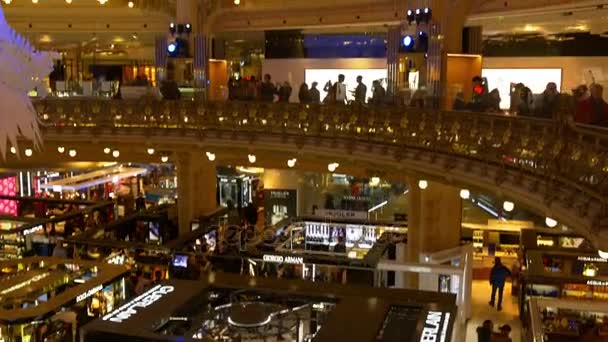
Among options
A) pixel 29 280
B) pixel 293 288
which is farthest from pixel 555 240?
pixel 29 280

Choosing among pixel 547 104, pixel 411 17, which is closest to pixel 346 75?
pixel 411 17

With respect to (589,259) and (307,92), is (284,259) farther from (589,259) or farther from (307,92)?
(589,259)

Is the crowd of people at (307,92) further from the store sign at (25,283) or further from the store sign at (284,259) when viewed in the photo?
the store sign at (25,283)

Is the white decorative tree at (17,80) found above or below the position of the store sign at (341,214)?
above

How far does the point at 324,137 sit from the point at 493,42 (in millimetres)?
8753

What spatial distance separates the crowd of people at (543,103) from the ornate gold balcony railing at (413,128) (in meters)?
0.26

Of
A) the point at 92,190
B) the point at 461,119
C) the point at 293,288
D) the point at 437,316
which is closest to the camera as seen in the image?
the point at 437,316

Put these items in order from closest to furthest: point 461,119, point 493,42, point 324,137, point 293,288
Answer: point 293,288
point 461,119
point 324,137
point 493,42

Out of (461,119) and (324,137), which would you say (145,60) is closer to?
(324,137)

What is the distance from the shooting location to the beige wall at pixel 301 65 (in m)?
23.7

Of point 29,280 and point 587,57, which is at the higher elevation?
point 587,57

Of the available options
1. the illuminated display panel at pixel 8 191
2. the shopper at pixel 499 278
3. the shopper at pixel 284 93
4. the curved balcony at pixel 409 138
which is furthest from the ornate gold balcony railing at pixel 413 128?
the illuminated display panel at pixel 8 191

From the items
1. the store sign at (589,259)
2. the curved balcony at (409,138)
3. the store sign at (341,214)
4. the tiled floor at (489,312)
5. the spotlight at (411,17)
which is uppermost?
the spotlight at (411,17)

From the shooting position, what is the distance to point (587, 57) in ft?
65.5
